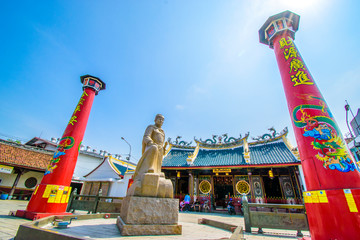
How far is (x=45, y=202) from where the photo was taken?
6.34m

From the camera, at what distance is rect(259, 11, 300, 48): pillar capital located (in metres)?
7.43

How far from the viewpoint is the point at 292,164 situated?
11461 millimetres

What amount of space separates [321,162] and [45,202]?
31.3 ft

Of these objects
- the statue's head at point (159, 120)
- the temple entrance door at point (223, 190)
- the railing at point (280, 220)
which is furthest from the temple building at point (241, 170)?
the statue's head at point (159, 120)

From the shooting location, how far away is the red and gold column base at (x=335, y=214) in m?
3.34

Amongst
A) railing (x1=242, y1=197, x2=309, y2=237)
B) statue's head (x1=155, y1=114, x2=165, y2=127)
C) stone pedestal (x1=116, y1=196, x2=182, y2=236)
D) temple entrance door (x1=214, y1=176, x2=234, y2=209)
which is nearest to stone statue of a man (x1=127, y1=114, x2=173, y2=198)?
statue's head (x1=155, y1=114, x2=165, y2=127)

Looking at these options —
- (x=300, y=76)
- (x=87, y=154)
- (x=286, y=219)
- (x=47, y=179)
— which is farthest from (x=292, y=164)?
(x=87, y=154)

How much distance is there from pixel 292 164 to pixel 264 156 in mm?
2868

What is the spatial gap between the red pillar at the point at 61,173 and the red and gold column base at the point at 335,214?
28.8ft

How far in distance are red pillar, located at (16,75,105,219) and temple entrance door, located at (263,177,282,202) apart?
14.0 metres

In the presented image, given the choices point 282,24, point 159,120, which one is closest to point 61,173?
point 159,120

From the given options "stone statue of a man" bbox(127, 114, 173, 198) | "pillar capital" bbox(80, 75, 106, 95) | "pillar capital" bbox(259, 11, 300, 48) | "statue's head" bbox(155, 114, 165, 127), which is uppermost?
"pillar capital" bbox(259, 11, 300, 48)

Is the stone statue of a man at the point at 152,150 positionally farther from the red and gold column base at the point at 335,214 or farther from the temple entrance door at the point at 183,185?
the temple entrance door at the point at 183,185

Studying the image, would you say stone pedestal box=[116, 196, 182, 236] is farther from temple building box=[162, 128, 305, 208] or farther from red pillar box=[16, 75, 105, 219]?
temple building box=[162, 128, 305, 208]
